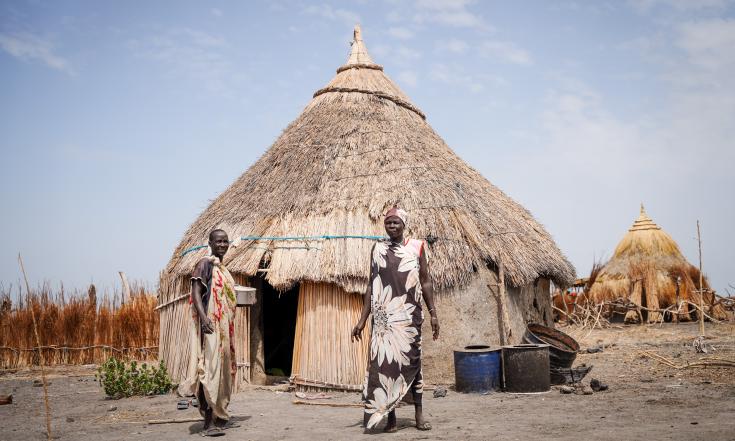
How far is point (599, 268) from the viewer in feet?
63.7

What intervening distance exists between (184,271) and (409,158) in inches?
145

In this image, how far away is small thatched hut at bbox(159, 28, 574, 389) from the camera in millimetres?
8234

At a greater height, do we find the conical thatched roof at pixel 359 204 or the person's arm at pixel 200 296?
the conical thatched roof at pixel 359 204

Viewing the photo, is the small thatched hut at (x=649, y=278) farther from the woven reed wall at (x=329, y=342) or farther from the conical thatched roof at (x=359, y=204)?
the woven reed wall at (x=329, y=342)

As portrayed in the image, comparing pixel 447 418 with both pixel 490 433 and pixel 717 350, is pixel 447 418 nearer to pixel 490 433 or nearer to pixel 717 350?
pixel 490 433

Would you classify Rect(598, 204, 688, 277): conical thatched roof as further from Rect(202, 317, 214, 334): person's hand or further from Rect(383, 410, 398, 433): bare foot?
Rect(202, 317, 214, 334): person's hand

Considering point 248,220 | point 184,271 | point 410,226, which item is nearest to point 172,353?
point 184,271

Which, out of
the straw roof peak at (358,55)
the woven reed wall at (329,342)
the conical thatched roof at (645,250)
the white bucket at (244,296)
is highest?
the straw roof peak at (358,55)

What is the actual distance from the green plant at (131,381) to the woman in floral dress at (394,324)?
4.28 meters

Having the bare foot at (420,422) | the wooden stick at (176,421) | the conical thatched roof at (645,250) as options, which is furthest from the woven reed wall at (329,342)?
the conical thatched roof at (645,250)

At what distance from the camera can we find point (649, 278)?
18.2 metres

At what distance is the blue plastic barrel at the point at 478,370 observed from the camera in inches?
297

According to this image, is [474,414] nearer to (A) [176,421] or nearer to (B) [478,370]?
(B) [478,370]

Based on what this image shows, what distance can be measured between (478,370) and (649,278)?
1252 cm
